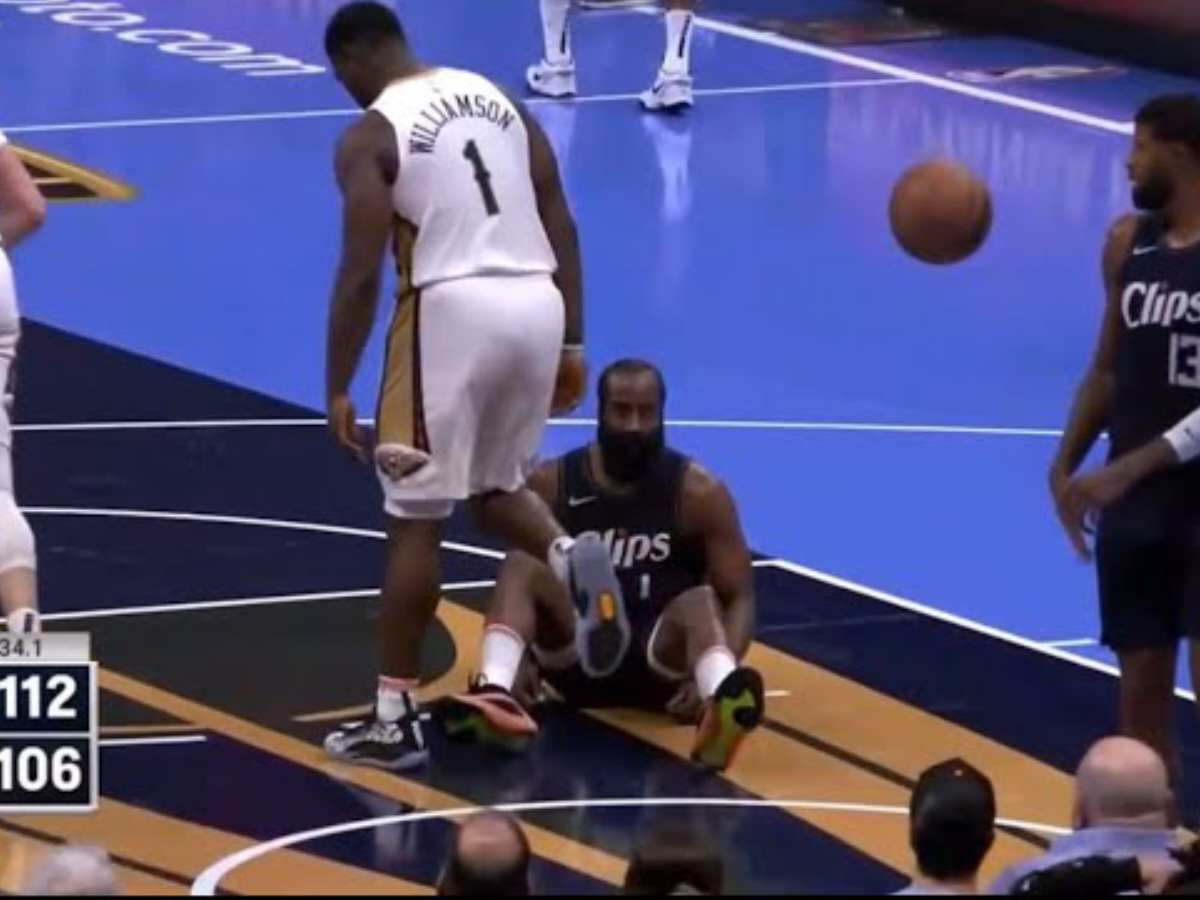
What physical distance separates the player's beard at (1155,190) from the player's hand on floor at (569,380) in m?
2.05

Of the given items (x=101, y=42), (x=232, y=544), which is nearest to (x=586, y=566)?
(x=232, y=544)

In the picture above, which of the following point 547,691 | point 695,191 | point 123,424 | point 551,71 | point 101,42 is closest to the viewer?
point 547,691

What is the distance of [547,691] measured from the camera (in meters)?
10.7

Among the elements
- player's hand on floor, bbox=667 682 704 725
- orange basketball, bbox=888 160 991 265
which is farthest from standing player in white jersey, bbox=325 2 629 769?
orange basketball, bbox=888 160 991 265

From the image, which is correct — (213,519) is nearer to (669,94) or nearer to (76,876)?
(76,876)

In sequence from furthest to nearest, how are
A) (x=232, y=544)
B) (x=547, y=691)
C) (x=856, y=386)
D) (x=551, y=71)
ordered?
(x=551, y=71)
(x=856, y=386)
(x=232, y=544)
(x=547, y=691)

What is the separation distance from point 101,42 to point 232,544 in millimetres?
10213

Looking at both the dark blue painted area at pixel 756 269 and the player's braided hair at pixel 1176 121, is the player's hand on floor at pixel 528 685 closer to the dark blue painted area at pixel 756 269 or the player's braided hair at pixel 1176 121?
the dark blue painted area at pixel 756 269

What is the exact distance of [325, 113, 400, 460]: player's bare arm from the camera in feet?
32.1

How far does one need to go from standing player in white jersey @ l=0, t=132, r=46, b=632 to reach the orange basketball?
253cm

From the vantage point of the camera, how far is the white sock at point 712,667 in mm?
10125

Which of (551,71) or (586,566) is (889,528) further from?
(551,71)

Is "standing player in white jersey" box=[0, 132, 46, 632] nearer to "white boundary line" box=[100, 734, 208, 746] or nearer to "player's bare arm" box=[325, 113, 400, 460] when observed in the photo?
"white boundary line" box=[100, 734, 208, 746]
